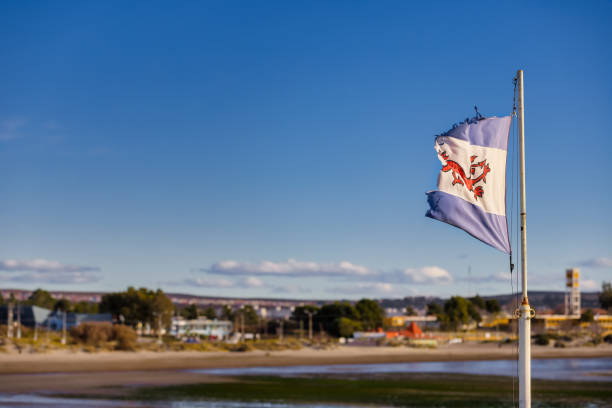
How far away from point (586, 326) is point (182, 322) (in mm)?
78294

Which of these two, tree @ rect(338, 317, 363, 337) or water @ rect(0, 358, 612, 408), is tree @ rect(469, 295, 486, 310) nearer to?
tree @ rect(338, 317, 363, 337)

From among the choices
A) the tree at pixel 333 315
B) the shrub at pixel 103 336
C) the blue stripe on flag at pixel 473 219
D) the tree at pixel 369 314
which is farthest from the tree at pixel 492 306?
the blue stripe on flag at pixel 473 219

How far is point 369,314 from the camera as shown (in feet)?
429

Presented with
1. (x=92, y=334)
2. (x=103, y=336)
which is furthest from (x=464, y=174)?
(x=92, y=334)

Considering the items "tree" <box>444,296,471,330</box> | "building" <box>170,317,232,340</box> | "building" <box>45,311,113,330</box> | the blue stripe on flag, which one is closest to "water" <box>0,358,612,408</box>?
the blue stripe on flag

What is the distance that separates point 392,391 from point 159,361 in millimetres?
28440

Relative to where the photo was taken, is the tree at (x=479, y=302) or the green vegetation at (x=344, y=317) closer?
the green vegetation at (x=344, y=317)

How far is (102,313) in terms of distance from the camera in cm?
11800

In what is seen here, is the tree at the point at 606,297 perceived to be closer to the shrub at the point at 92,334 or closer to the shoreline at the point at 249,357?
the shoreline at the point at 249,357

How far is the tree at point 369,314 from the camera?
130 m

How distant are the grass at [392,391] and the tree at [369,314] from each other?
74685 millimetres

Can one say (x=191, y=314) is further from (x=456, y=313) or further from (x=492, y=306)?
(x=492, y=306)

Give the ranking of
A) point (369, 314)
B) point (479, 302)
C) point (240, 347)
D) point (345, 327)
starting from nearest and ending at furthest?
1. point (240, 347)
2. point (345, 327)
3. point (369, 314)
4. point (479, 302)

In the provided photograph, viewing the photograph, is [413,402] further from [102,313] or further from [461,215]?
[102,313]
